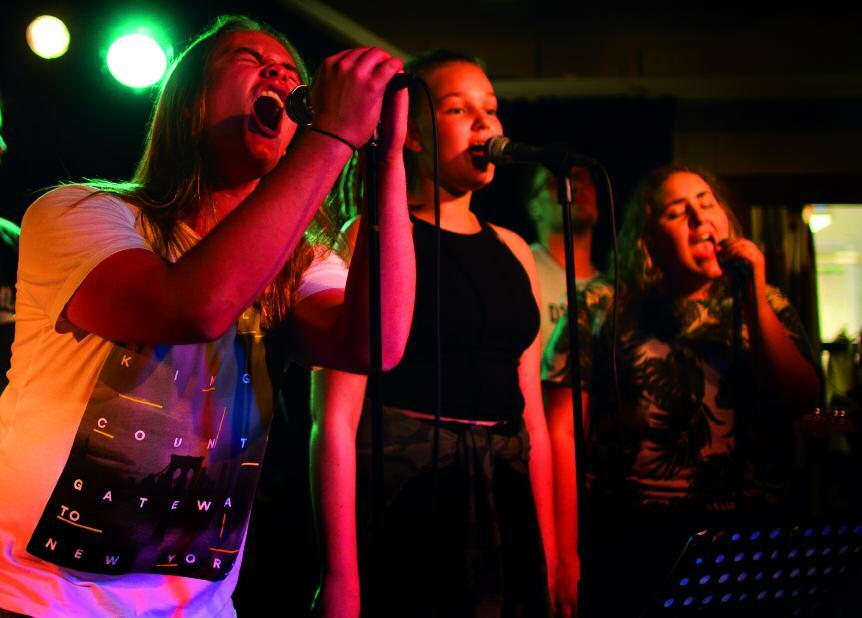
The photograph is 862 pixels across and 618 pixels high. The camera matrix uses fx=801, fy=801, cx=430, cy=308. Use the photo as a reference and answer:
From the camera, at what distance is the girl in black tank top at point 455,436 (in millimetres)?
1560

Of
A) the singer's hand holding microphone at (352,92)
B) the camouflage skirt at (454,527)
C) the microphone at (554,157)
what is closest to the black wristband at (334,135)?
the singer's hand holding microphone at (352,92)

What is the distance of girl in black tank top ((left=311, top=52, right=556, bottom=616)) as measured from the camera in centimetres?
156

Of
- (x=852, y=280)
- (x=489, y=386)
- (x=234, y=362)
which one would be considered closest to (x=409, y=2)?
(x=489, y=386)

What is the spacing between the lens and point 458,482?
63.7 inches

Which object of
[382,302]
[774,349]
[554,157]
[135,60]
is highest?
[135,60]

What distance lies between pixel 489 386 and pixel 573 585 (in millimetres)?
583

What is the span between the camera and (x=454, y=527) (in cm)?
160

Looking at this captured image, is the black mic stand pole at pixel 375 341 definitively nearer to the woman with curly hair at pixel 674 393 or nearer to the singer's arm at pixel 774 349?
the woman with curly hair at pixel 674 393

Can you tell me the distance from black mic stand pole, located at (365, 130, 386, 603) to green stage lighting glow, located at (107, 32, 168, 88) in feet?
5.99

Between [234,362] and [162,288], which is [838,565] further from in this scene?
[162,288]

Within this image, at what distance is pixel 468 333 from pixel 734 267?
111cm

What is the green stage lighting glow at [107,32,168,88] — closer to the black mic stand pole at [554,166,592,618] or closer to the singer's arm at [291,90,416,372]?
the singer's arm at [291,90,416,372]

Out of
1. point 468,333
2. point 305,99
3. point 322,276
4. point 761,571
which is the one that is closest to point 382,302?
point 322,276

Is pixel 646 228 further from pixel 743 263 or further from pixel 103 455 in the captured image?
pixel 103 455
